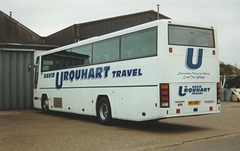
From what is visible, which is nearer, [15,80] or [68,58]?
[68,58]

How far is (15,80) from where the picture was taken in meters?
20.5

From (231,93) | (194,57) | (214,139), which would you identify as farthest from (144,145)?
(231,93)

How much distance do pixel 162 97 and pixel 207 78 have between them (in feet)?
6.48

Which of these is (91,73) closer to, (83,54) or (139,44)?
(83,54)

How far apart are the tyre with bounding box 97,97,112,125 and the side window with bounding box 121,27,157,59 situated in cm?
204

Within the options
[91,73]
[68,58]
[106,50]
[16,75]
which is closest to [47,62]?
[68,58]

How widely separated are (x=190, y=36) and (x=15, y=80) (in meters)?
13.6

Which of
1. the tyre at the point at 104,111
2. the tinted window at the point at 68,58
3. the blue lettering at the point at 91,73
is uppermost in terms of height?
the tinted window at the point at 68,58

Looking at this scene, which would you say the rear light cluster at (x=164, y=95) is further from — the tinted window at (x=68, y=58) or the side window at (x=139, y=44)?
Answer: the tinted window at (x=68, y=58)

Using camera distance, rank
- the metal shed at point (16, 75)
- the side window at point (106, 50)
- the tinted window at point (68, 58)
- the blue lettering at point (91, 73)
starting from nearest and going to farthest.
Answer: the side window at point (106, 50) → the blue lettering at point (91, 73) → the tinted window at point (68, 58) → the metal shed at point (16, 75)

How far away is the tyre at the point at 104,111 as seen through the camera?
1205cm

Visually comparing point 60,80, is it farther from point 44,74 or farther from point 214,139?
point 214,139

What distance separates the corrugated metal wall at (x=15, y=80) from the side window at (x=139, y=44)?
37.3 ft

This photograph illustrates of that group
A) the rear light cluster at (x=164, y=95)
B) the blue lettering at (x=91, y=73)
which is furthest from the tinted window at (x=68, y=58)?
the rear light cluster at (x=164, y=95)
